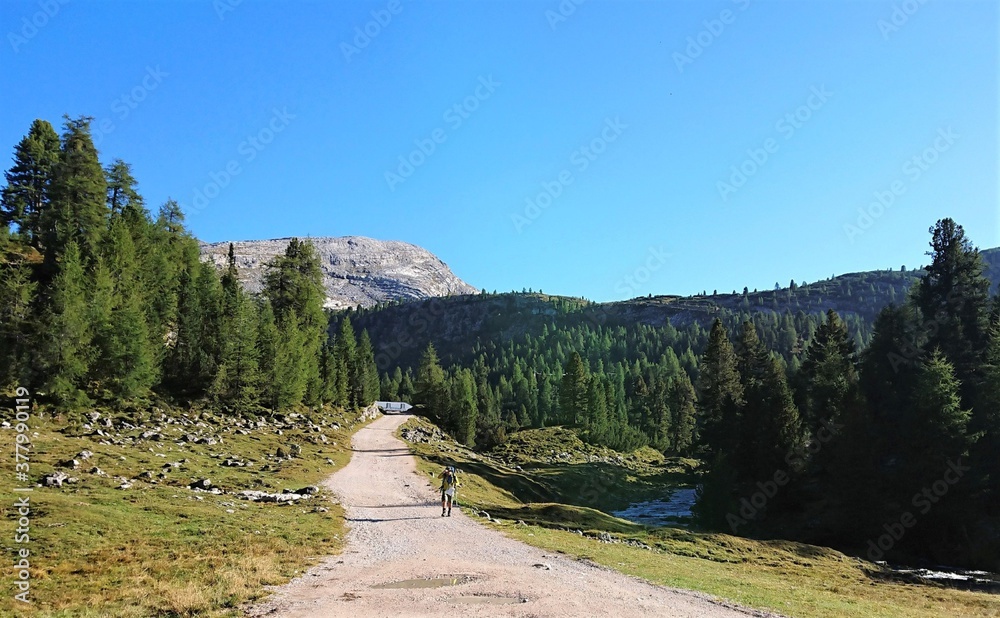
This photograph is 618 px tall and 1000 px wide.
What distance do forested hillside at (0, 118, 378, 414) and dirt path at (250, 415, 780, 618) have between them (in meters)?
27.5

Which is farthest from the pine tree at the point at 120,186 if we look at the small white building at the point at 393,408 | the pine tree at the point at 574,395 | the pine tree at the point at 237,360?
the pine tree at the point at 574,395

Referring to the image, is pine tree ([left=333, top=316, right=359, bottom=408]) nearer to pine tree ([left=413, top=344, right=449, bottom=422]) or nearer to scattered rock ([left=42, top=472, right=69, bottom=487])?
pine tree ([left=413, top=344, right=449, bottom=422])

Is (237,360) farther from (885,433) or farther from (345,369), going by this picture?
(885,433)

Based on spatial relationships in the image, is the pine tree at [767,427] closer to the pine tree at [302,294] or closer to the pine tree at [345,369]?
the pine tree at [302,294]

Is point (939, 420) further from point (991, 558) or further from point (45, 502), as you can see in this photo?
point (45, 502)

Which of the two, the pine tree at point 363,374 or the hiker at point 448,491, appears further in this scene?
the pine tree at point 363,374

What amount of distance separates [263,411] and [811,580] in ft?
173

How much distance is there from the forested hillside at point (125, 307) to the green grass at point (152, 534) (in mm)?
7268

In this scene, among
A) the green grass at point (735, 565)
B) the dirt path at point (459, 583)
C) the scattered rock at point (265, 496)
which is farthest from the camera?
the scattered rock at point (265, 496)

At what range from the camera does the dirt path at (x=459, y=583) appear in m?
13.9

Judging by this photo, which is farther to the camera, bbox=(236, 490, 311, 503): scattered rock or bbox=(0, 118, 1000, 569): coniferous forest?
bbox=(0, 118, 1000, 569): coniferous forest

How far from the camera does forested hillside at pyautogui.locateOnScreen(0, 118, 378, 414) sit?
3822 cm

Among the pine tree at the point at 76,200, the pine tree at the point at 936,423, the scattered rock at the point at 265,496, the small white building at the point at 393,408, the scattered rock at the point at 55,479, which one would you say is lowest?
the scattered rock at the point at 265,496

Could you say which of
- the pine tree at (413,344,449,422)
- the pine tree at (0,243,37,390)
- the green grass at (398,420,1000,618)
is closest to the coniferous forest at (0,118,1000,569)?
the pine tree at (0,243,37,390)
